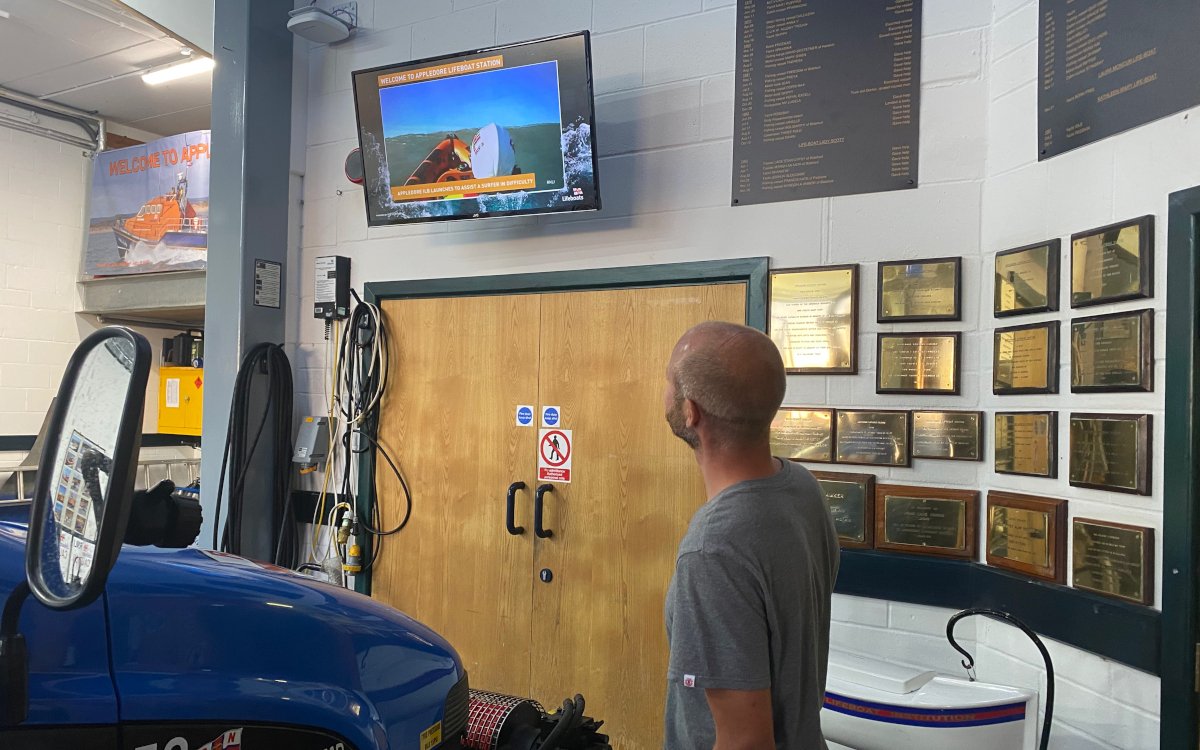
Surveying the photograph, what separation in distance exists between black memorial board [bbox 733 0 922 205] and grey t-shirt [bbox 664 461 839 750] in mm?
1447

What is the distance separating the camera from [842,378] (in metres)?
2.41

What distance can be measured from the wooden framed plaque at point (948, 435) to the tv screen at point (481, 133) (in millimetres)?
1282

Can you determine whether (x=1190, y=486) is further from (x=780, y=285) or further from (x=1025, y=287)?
(x=780, y=285)

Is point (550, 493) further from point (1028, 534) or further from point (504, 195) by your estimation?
point (1028, 534)

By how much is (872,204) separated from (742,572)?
5.22ft

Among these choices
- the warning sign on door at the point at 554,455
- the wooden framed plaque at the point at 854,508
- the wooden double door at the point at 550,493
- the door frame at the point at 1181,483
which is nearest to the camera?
the door frame at the point at 1181,483

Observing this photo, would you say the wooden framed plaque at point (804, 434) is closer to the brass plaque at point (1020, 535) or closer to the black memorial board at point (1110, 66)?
the brass plaque at point (1020, 535)

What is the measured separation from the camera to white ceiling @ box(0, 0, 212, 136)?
13.9 feet

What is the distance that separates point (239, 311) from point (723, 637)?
9.50ft

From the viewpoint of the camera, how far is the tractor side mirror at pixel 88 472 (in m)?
0.78

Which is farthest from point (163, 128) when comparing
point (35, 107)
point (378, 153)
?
point (378, 153)

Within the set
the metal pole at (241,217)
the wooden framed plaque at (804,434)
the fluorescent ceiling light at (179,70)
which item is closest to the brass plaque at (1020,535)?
the wooden framed plaque at (804,434)

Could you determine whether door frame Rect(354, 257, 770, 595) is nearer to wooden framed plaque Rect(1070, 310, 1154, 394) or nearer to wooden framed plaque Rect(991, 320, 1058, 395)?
wooden framed plaque Rect(991, 320, 1058, 395)

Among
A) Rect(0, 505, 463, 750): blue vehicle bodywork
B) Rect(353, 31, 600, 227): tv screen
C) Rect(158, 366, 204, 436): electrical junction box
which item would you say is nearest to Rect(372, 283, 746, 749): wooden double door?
Rect(353, 31, 600, 227): tv screen
